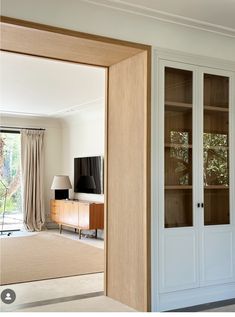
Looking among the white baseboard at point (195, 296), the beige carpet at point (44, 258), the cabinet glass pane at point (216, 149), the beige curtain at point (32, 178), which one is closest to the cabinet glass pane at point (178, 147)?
the cabinet glass pane at point (216, 149)

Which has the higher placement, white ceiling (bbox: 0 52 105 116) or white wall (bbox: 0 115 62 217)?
white ceiling (bbox: 0 52 105 116)

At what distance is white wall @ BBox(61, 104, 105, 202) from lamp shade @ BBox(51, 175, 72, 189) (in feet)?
1.33

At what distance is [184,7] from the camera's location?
350cm

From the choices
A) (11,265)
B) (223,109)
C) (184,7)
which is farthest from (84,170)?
(184,7)

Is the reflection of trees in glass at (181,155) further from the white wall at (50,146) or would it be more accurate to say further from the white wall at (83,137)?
the white wall at (50,146)

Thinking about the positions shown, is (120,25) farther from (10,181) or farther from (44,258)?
(10,181)

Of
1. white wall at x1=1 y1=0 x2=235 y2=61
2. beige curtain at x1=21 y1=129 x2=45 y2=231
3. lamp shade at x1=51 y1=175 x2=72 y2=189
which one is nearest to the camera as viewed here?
white wall at x1=1 y1=0 x2=235 y2=61

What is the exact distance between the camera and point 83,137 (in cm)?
940

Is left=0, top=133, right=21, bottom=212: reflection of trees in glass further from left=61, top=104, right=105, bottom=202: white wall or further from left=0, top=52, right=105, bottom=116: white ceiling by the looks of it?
left=61, top=104, right=105, bottom=202: white wall

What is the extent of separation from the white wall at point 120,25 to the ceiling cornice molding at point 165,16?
0.04 m

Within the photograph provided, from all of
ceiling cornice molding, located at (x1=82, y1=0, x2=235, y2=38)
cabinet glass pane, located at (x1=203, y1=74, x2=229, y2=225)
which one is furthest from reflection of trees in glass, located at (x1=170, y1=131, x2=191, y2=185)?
ceiling cornice molding, located at (x1=82, y1=0, x2=235, y2=38)

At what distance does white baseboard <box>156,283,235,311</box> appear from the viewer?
3738mm

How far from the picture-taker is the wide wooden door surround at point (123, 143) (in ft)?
11.5
